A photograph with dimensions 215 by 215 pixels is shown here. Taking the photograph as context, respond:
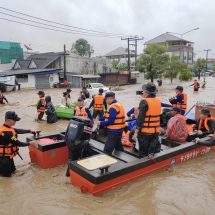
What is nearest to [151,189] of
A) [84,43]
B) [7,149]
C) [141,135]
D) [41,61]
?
[141,135]

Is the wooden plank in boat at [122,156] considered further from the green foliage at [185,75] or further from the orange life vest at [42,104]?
the green foliage at [185,75]

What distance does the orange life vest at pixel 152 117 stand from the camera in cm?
481

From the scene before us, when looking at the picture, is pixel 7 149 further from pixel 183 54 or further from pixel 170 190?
pixel 183 54

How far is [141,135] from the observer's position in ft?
16.7

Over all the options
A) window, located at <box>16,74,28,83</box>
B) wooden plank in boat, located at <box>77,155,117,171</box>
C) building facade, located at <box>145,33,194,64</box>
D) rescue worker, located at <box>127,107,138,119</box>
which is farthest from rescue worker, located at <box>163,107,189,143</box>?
building facade, located at <box>145,33,194,64</box>

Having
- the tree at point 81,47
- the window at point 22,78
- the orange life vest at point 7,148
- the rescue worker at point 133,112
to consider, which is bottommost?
the orange life vest at point 7,148

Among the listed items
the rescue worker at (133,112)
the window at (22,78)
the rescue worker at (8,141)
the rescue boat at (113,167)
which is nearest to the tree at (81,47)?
the window at (22,78)

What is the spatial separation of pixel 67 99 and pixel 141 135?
7325 millimetres

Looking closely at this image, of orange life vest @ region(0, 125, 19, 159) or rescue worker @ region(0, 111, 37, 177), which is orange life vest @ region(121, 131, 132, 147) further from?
orange life vest @ region(0, 125, 19, 159)

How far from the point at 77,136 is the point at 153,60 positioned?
31015 millimetres

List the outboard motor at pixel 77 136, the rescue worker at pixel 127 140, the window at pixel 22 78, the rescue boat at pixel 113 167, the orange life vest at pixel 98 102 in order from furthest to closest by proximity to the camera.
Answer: the window at pixel 22 78, the orange life vest at pixel 98 102, the rescue worker at pixel 127 140, the outboard motor at pixel 77 136, the rescue boat at pixel 113 167

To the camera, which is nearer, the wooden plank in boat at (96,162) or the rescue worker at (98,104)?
the wooden plank in boat at (96,162)

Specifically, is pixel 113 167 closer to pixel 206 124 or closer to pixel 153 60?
pixel 206 124

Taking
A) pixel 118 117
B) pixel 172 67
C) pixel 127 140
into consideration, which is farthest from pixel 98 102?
pixel 172 67
